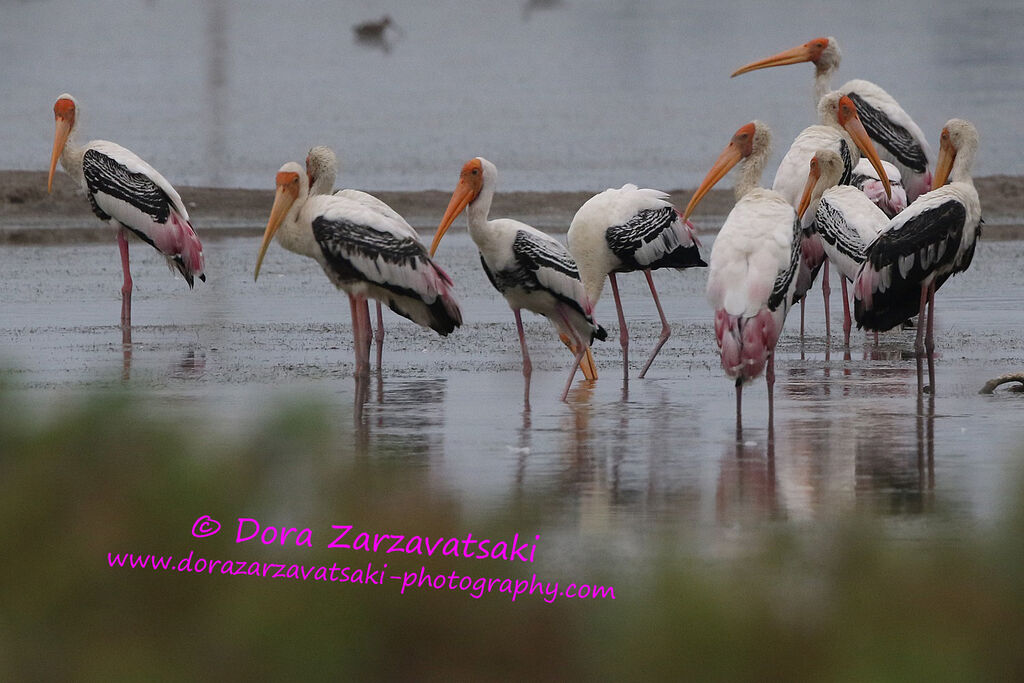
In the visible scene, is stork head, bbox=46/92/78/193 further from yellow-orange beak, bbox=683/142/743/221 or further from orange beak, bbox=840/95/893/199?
orange beak, bbox=840/95/893/199

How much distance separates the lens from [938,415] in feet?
28.5

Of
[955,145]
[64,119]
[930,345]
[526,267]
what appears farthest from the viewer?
[64,119]

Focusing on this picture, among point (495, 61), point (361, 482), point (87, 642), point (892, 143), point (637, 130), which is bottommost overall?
point (87, 642)

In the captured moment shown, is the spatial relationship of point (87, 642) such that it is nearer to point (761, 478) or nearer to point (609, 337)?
point (761, 478)

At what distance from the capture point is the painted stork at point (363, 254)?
33.2ft

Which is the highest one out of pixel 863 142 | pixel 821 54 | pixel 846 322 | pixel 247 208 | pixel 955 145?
pixel 821 54

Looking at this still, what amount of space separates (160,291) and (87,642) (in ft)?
36.6

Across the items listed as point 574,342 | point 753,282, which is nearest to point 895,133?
point 574,342

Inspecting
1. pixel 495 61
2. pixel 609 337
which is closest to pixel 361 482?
pixel 609 337

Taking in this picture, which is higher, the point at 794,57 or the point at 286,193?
the point at 794,57

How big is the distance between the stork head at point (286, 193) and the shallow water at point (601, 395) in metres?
0.78

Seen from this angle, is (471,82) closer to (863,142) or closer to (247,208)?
(247,208)

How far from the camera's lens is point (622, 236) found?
10984 mm

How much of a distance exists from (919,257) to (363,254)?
297 centimetres
